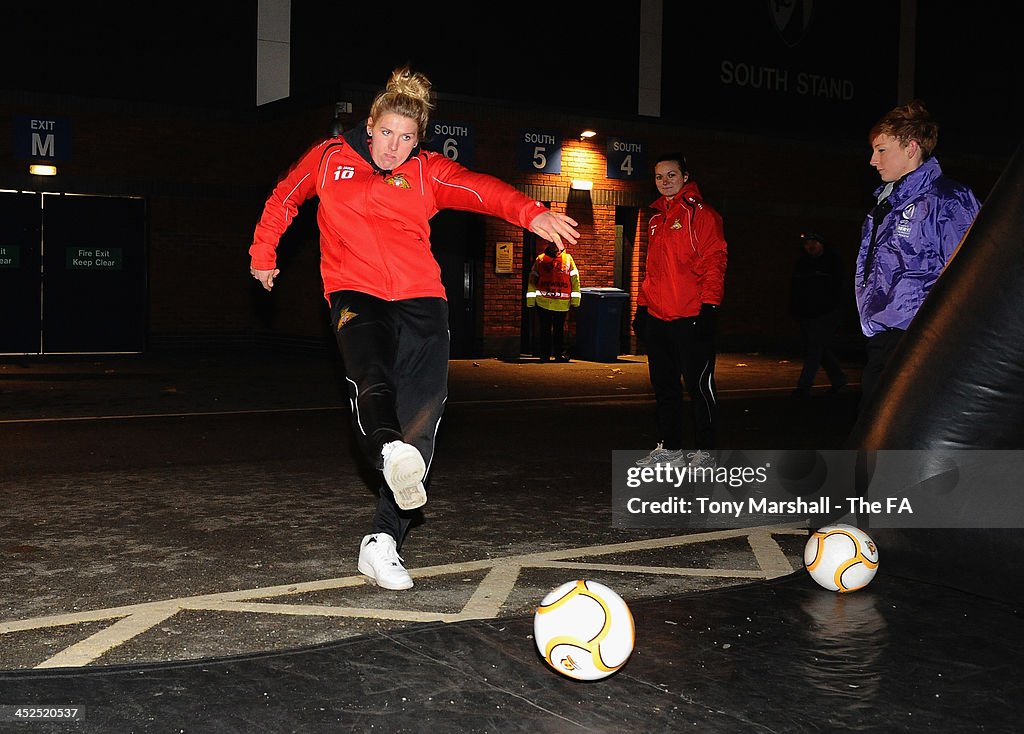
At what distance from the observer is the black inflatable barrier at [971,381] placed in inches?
184

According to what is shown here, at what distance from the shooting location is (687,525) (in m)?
6.49

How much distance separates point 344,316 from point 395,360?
0.28 metres

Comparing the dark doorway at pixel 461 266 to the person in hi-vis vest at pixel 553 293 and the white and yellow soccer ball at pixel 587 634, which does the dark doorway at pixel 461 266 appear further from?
the white and yellow soccer ball at pixel 587 634

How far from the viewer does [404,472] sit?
14.5 feet

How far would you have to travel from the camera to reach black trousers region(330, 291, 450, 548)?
4.70 meters

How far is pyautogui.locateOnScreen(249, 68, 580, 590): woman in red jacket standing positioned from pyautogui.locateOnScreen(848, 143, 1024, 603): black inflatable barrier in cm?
172

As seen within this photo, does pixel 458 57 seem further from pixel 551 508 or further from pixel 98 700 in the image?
pixel 98 700

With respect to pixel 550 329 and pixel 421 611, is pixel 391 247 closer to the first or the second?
pixel 421 611

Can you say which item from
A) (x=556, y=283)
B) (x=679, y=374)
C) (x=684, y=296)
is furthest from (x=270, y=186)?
(x=684, y=296)

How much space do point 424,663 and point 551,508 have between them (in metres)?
3.05

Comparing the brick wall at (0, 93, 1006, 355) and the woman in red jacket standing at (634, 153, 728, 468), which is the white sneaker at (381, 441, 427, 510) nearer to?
the woman in red jacket standing at (634, 153, 728, 468)

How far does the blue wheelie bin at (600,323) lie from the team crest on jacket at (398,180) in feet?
44.3

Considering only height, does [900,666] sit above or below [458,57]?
below

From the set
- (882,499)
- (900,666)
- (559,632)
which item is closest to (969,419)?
(882,499)
